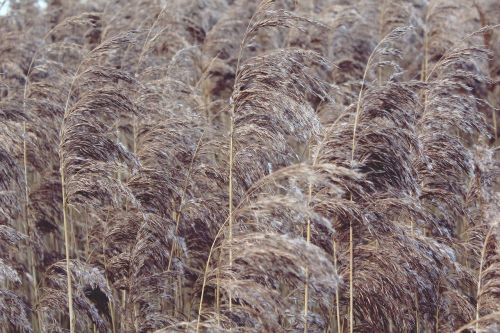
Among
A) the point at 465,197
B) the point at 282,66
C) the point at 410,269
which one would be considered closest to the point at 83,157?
the point at 282,66

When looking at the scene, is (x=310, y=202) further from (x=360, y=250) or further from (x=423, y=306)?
(x=423, y=306)

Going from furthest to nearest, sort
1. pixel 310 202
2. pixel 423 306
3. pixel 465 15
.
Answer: pixel 465 15
pixel 423 306
pixel 310 202

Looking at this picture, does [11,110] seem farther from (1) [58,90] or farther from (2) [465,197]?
(2) [465,197]

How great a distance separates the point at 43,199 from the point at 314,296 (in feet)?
7.55

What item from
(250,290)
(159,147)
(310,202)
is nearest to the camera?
(250,290)

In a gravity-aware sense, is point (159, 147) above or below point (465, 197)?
above

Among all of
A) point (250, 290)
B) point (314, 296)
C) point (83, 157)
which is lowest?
point (314, 296)

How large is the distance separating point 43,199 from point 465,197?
2.82 m

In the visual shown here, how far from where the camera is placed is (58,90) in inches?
226

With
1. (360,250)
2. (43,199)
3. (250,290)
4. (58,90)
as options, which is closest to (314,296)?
(360,250)

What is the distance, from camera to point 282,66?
4086mm

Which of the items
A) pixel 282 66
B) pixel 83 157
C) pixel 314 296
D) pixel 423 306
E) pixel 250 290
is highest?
pixel 282 66

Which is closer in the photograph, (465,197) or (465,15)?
(465,197)

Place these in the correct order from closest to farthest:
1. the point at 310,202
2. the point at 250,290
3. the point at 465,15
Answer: the point at 250,290, the point at 310,202, the point at 465,15
